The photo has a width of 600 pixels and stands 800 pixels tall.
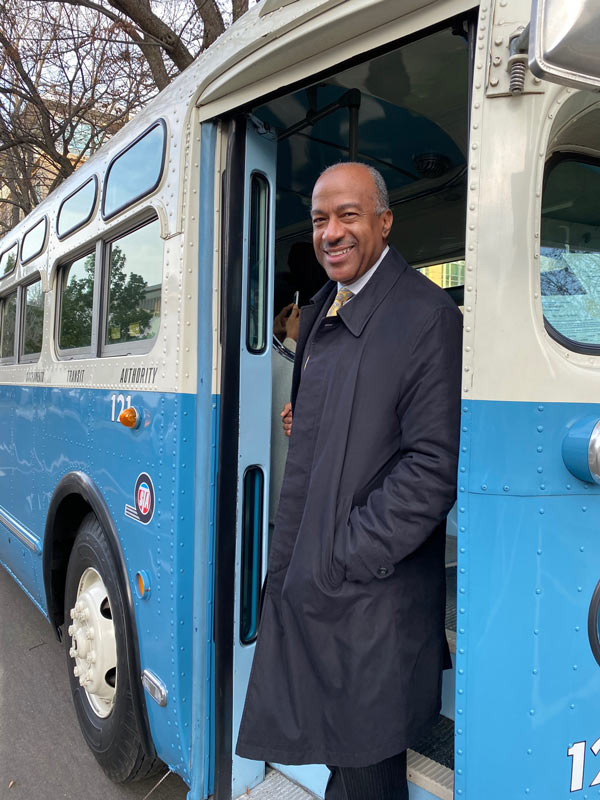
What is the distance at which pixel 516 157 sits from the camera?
1292 mm

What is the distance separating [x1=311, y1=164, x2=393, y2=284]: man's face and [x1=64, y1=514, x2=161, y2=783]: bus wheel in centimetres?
160

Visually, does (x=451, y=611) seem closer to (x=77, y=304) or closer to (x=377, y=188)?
(x=377, y=188)

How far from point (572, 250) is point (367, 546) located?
0.94 meters

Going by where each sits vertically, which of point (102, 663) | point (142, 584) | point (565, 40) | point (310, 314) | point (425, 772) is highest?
point (565, 40)

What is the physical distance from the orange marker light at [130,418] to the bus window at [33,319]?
65.1 inches

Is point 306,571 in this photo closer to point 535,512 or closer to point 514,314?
point 535,512

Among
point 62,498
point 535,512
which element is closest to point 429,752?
point 535,512

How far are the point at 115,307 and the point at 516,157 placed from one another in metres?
1.91

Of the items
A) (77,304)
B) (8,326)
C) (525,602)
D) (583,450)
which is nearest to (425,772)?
(525,602)

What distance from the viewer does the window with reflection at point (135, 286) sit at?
2.31 meters

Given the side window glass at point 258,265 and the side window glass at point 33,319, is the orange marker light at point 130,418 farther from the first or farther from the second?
the side window glass at point 33,319

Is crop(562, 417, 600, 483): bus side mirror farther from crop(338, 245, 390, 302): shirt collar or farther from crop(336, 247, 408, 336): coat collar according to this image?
crop(338, 245, 390, 302): shirt collar

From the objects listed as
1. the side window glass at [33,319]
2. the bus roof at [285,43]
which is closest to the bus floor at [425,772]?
the bus roof at [285,43]

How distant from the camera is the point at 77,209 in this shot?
312 centimetres
